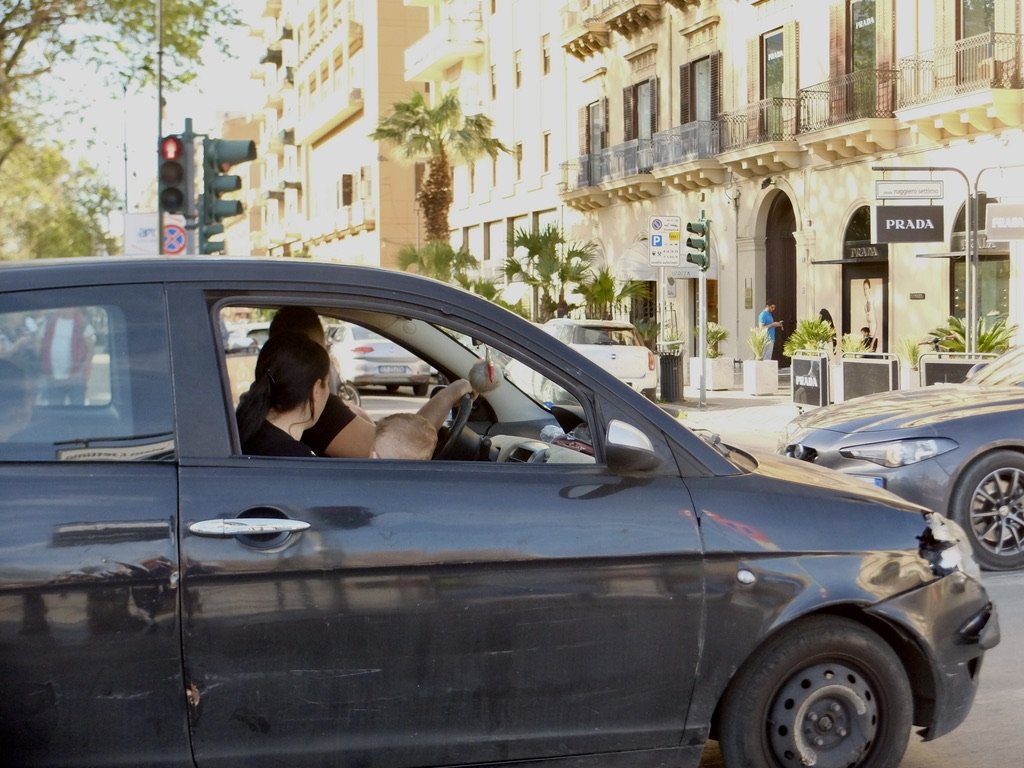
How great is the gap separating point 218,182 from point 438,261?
29.8m

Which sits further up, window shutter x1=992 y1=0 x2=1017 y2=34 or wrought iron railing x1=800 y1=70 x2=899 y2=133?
window shutter x1=992 y1=0 x2=1017 y2=34

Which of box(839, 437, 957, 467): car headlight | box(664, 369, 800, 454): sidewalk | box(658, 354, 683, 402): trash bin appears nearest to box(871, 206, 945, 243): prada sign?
box(664, 369, 800, 454): sidewalk

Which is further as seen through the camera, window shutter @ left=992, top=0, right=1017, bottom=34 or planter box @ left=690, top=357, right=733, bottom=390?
planter box @ left=690, top=357, right=733, bottom=390

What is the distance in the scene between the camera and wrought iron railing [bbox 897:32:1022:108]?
23.8 metres

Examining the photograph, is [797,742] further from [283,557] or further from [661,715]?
[283,557]

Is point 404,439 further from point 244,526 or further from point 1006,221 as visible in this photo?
point 1006,221

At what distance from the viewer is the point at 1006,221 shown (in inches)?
658

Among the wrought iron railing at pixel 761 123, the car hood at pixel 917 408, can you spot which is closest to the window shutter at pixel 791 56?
the wrought iron railing at pixel 761 123

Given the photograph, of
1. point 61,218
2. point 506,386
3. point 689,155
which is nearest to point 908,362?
point 506,386

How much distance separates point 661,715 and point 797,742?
45 cm

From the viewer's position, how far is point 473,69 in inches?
2042

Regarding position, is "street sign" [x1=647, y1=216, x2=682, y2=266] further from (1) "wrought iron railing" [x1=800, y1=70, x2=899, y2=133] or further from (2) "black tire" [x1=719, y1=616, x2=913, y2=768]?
(2) "black tire" [x1=719, y1=616, x2=913, y2=768]

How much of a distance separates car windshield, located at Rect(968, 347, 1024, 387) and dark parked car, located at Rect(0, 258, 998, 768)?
5.36 m

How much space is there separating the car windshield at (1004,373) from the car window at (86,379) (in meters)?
6.75
